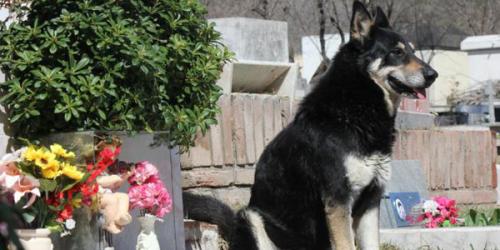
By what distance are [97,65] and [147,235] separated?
1.21 m

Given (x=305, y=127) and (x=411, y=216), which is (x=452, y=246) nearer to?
(x=411, y=216)

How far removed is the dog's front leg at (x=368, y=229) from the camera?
243 inches

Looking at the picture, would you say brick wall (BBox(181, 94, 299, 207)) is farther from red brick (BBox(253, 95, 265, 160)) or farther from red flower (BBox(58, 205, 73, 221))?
red flower (BBox(58, 205, 73, 221))

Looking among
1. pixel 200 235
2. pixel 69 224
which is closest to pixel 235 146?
pixel 200 235

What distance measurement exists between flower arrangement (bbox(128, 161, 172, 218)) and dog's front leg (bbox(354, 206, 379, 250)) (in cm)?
132

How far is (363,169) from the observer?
19.4ft

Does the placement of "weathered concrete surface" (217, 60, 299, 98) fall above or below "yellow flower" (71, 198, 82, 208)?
above

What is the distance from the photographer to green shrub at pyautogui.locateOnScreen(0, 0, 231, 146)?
218 inches

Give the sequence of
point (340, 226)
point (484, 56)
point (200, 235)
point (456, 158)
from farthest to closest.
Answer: point (484, 56) < point (456, 158) < point (200, 235) < point (340, 226)

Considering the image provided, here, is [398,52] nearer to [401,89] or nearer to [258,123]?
[401,89]

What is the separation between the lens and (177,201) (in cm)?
693

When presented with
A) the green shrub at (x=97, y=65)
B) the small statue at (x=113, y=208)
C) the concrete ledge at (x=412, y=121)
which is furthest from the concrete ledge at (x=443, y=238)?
the concrete ledge at (x=412, y=121)

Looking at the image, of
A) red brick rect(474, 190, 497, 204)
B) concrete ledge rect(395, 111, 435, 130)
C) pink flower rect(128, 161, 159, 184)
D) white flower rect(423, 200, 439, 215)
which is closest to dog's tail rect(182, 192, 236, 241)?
pink flower rect(128, 161, 159, 184)

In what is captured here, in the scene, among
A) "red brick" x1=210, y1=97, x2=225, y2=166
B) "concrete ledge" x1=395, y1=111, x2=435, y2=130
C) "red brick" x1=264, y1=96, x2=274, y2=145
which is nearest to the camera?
"red brick" x1=210, y1=97, x2=225, y2=166
